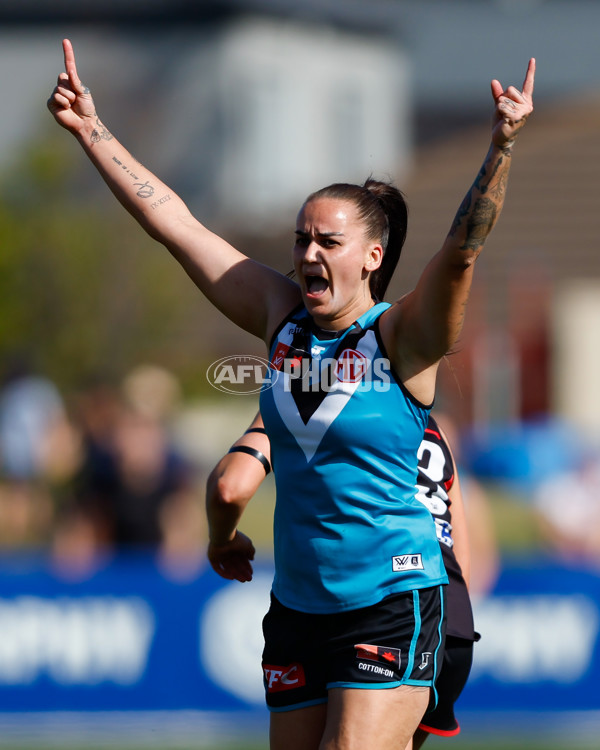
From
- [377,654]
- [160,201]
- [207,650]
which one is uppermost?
[160,201]

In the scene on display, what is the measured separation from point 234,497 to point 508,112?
1.49 meters

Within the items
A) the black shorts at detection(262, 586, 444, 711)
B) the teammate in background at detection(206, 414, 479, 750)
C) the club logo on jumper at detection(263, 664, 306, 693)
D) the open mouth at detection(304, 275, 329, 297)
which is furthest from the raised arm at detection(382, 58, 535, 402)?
the club logo on jumper at detection(263, 664, 306, 693)

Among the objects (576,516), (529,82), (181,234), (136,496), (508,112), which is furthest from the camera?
(576,516)

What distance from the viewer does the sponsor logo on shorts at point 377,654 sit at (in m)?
3.54

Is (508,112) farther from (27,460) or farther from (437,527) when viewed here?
(27,460)

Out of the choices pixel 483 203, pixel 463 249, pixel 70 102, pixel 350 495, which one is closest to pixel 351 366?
pixel 350 495

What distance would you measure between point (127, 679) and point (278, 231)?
19.4 m

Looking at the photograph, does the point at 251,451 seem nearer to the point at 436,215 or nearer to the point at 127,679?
the point at 127,679

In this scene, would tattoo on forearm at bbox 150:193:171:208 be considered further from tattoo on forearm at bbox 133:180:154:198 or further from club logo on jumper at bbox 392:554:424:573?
club logo on jumper at bbox 392:554:424:573

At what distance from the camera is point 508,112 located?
3256mm

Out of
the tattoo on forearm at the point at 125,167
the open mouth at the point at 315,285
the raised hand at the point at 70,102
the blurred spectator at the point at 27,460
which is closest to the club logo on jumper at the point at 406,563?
the open mouth at the point at 315,285

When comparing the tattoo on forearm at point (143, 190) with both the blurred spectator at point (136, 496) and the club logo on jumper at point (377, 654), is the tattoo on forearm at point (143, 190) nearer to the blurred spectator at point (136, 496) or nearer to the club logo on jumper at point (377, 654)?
the club logo on jumper at point (377, 654)

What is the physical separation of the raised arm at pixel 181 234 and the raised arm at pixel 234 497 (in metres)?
0.41

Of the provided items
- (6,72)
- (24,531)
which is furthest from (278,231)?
(24,531)
